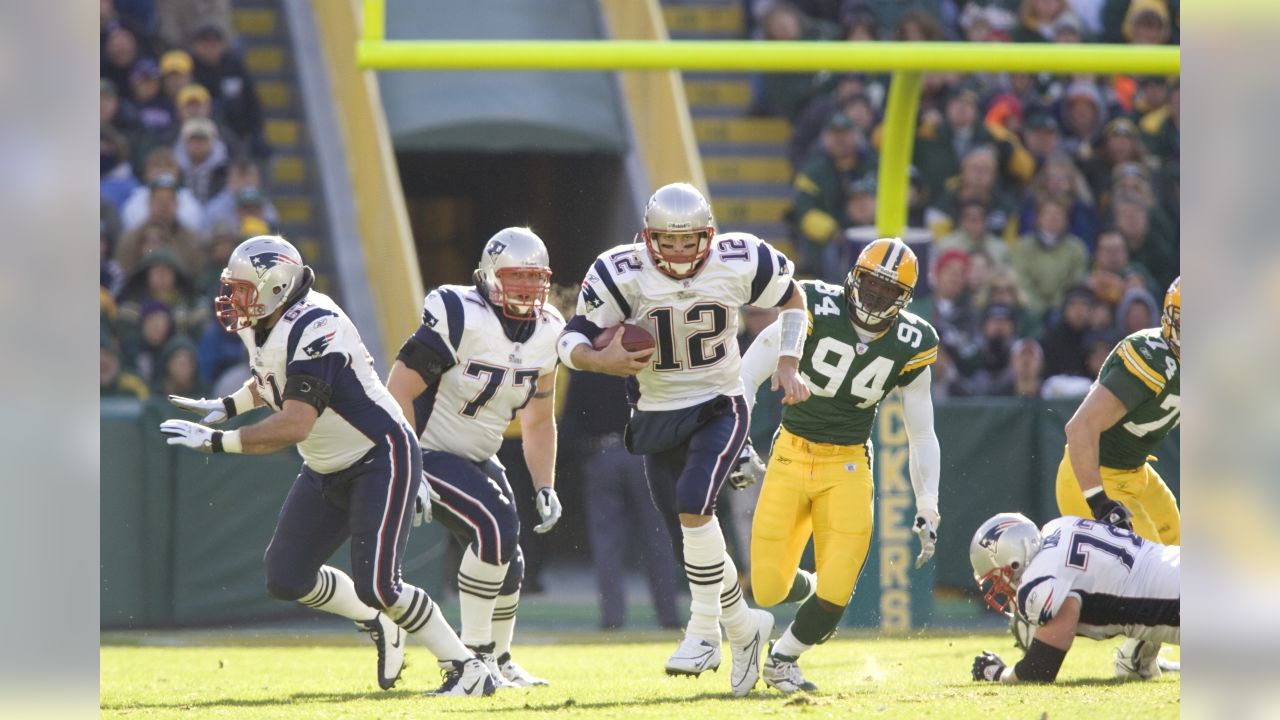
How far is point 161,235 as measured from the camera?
34.1ft

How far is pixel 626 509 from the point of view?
948 centimetres

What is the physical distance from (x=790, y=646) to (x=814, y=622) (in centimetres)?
16

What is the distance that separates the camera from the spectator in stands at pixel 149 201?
413 inches

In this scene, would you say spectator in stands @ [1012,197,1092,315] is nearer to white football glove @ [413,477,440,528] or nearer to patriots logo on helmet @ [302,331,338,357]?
white football glove @ [413,477,440,528]

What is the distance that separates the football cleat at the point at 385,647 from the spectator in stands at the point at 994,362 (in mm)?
5240

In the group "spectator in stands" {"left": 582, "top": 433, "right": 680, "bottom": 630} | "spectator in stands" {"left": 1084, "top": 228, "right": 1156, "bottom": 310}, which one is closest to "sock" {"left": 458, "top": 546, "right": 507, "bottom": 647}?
"spectator in stands" {"left": 582, "top": 433, "right": 680, "bottom": 630}

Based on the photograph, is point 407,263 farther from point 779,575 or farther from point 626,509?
point 779,575

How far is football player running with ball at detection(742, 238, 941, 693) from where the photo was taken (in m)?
6.05

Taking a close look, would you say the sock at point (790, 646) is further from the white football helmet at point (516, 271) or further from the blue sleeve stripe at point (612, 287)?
the white football helmet at point (516, 271)

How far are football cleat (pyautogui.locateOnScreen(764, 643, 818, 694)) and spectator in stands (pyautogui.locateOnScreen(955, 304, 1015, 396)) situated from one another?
4914 millimetres

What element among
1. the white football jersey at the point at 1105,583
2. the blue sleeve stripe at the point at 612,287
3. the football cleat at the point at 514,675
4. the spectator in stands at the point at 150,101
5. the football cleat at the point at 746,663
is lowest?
the football cleat at the point at 514,675

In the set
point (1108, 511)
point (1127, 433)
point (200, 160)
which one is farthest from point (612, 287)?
point (200, 160)

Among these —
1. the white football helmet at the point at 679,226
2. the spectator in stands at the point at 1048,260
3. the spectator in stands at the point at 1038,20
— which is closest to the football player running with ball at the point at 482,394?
the white football helmet at the point at 679,226
